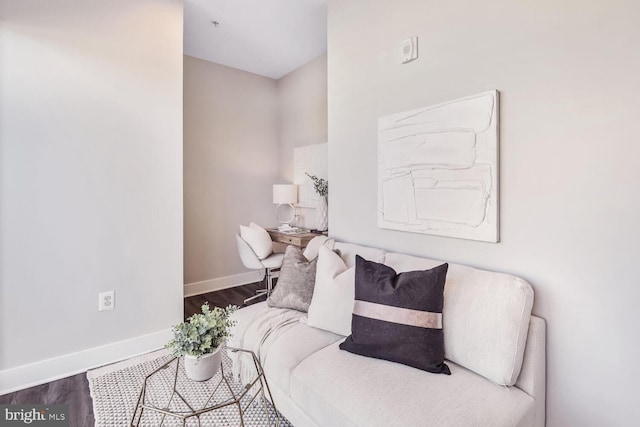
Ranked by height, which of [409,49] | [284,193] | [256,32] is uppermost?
[256,32]

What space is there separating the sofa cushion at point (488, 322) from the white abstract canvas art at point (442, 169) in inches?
11.6

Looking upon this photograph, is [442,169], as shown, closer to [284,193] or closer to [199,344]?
[199,344]

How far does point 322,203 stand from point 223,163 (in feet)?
4.62

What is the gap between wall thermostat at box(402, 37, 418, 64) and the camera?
193cm

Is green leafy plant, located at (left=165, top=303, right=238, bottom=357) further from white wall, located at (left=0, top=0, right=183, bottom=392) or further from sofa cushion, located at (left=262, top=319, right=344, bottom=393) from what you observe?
white wall, located at (left=0, top=0, right=183, bottom=392)

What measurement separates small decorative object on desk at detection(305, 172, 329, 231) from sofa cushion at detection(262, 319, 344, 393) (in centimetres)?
186

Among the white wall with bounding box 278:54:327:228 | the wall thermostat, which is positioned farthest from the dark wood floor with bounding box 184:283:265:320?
the wall thermostat

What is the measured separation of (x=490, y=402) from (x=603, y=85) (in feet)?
4.42

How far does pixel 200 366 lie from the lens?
1144 mm

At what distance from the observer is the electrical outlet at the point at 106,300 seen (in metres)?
2.25

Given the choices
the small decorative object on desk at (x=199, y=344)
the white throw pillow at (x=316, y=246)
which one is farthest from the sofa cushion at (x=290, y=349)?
the white throw pillow at (x=316, y=246)

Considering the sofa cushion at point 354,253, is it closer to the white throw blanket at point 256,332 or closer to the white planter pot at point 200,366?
the white throw blanket at point 256,332

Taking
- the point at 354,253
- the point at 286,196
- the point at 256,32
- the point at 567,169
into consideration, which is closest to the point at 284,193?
the point at 286,196

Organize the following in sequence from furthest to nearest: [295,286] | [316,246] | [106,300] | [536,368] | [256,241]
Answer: [256,241], [316,246], [106,300], [295,286], [536,368]
